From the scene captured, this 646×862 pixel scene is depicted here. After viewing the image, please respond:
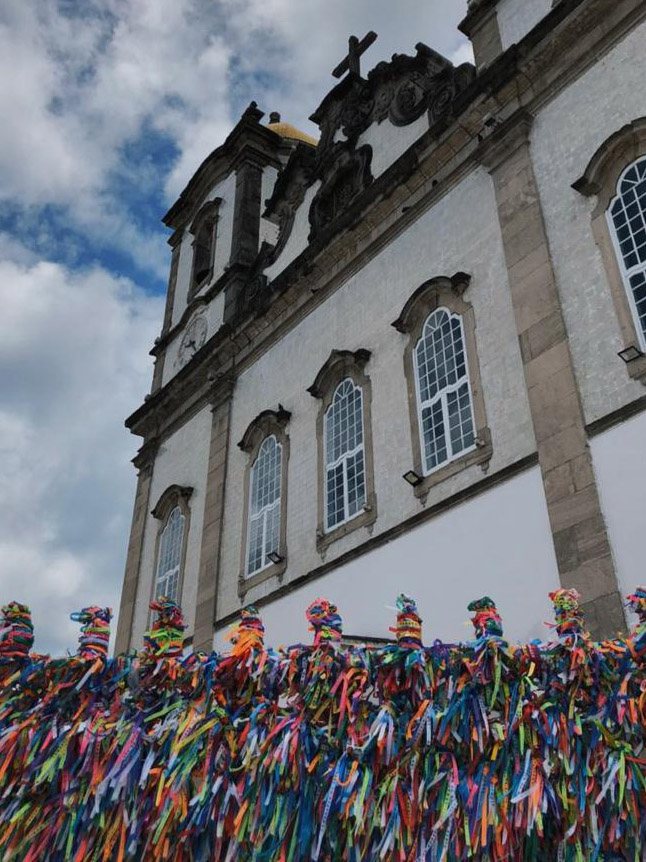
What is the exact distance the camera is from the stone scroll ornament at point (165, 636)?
16.1ft

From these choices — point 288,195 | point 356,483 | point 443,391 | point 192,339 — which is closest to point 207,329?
point 192,339

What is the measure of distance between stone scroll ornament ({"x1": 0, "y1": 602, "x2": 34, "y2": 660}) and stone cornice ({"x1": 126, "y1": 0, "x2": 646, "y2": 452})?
8745mm

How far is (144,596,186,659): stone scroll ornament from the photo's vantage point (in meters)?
4.92

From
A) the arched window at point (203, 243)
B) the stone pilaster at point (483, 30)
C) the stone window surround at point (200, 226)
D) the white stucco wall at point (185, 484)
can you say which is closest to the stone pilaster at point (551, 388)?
the stone pilaster at point (483, 30)

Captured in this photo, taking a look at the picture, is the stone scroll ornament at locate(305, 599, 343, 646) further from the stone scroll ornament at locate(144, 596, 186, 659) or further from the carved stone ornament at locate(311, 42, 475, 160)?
the carved stone ornament at locate(311, 42, 475, 160)

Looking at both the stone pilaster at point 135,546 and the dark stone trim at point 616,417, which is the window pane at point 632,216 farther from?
the stone pilaster at point 135,546

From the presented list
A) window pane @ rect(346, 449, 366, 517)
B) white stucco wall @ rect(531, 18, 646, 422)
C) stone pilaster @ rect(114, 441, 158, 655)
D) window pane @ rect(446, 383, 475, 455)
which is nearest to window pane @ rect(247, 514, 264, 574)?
window pane @ rect(346, 449, 366, 517)

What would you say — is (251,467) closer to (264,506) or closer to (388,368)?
(264,506)

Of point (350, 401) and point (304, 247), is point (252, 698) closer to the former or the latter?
point (350, 401)

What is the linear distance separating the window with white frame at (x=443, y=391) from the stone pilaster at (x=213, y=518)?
4.97m

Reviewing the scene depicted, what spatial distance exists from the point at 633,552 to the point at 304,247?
9610 mm

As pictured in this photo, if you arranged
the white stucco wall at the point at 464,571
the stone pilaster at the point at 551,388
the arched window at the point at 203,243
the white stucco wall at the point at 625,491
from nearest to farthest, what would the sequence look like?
the white stucco wall at the point at 625,491, the stone pilaster at the point at 551,388, the white stucco wall at the point at 464,571, the arched window at the point at 203,243

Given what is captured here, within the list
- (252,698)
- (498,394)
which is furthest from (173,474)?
(252,698)

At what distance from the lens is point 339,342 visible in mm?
13070
